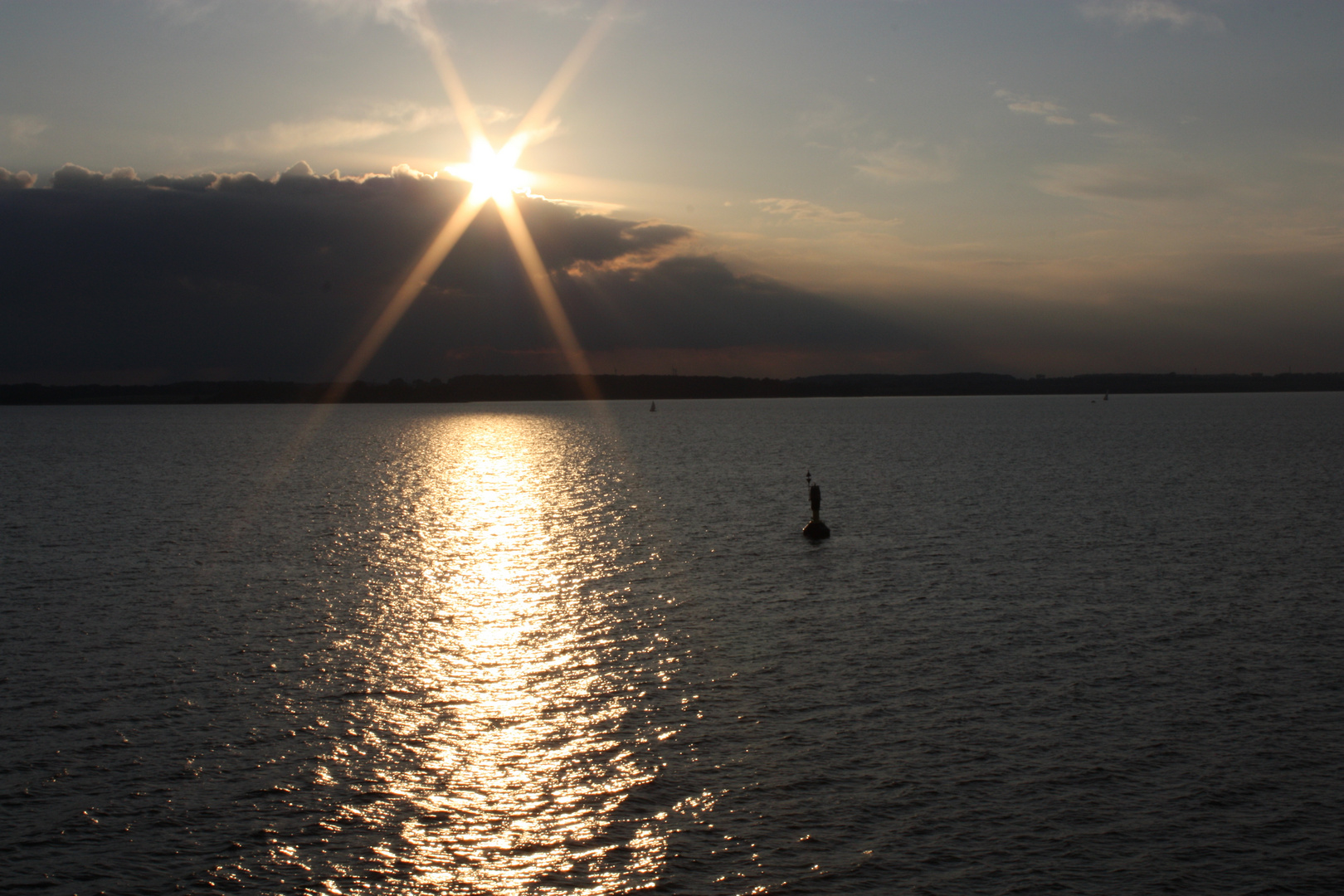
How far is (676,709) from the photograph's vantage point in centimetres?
2162

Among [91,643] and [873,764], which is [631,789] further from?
[91,643]

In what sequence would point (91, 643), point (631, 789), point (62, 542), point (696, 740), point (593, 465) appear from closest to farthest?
1. point (631, 789)
2. point (696, 740)
3. point (91, 643)
4. point (62, 542)
5. point (593, 465)

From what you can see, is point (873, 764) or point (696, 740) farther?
point (696, 740)

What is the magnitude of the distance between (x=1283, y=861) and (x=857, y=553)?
98.5ft

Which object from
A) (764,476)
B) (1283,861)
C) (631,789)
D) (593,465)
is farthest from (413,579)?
(593,465)

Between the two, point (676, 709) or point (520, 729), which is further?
point (676, 709)

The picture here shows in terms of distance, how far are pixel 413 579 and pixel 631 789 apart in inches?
944

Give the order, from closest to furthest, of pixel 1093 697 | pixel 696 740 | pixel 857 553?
pixel 696 740, pixel 1093 697, pixel 857 553

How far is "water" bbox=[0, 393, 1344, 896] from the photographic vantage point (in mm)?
14633

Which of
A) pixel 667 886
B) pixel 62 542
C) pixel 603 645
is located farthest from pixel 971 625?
pixel 62 542

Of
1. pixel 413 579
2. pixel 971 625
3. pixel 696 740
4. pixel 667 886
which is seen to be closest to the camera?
pixel 667 886

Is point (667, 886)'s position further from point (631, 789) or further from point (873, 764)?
point (873, 764)

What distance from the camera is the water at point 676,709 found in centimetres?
1463

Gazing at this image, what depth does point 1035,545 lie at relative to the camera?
151 ft
